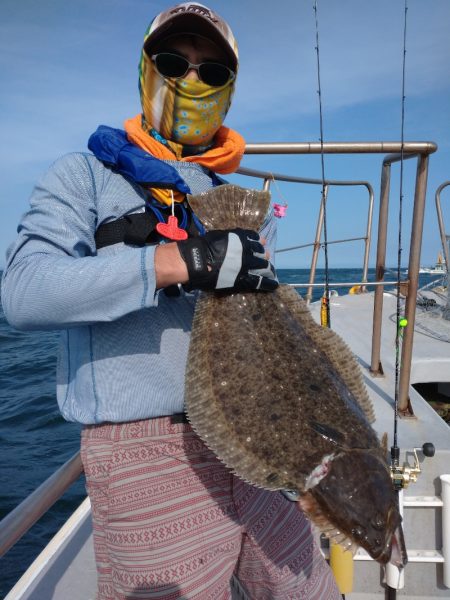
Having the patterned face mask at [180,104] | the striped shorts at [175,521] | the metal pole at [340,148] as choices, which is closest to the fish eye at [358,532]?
the striped shorts at [175,521]

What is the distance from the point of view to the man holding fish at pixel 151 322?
1.58 metres

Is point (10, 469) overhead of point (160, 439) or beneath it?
beneath

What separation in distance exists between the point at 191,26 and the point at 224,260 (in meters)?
1.08

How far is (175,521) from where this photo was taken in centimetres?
175

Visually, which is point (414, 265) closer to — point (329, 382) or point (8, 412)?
point (329, 382)

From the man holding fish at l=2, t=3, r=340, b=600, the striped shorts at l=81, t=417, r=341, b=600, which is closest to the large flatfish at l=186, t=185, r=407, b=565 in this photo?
the man holding fish at l=2, t=3, r=340, b=600

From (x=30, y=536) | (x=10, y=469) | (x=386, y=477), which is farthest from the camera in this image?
(x=10, y=469)

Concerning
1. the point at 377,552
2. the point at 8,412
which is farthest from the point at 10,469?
the point at 377,552

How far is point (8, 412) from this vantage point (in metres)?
9.10

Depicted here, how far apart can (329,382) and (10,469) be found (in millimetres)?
6585

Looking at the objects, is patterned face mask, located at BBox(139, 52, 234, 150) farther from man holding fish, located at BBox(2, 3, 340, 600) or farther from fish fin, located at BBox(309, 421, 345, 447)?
fish fin, located at BBox(309, 421, 345, 447)

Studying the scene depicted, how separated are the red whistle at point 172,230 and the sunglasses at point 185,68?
2.25ft

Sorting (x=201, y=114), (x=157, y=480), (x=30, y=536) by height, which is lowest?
(x=30, y=536)

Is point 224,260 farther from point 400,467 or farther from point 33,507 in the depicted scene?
point 400,467
